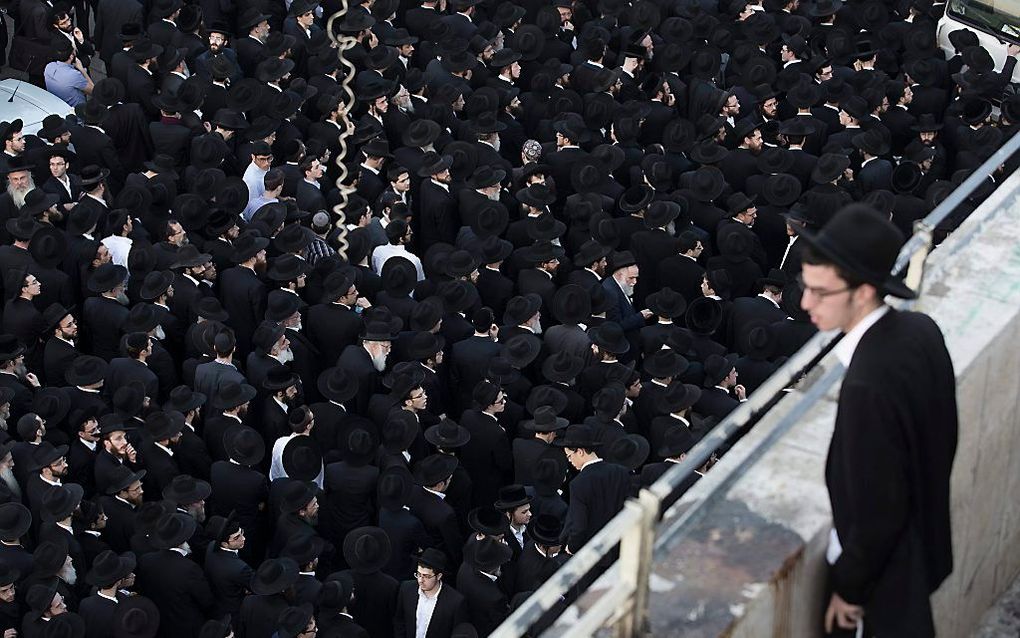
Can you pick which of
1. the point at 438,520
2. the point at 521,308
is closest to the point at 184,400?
the point at 438,520

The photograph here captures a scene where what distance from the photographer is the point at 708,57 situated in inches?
572

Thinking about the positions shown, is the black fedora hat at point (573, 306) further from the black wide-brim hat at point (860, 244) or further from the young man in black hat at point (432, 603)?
the black wide-brim hat at point (860, 244)

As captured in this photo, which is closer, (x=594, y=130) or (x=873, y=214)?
(x=873, y=214)

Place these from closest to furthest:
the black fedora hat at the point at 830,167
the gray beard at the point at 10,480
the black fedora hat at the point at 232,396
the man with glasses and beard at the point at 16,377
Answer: the gray beard at the point at 10,480
the black fedora hat at the point at 232,396
the man with glasses and beard at the point at 16,377
the black fedora hat at the point at 830,167

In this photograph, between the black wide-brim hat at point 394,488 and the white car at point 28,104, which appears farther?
the white car at point 28,104

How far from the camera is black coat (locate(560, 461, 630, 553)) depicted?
373 inches

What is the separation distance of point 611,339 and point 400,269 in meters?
1.85

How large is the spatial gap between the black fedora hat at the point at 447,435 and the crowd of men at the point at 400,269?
0.03 meters

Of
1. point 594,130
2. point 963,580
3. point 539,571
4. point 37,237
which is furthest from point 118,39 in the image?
point 963,580

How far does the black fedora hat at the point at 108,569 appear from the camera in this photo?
30.0ft

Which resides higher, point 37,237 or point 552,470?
point 552,470

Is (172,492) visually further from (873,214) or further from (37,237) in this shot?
(873,214)

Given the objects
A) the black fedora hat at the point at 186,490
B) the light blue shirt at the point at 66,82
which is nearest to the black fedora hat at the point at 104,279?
the black fedora hat at the point at 186,490

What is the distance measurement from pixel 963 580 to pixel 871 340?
157cm
